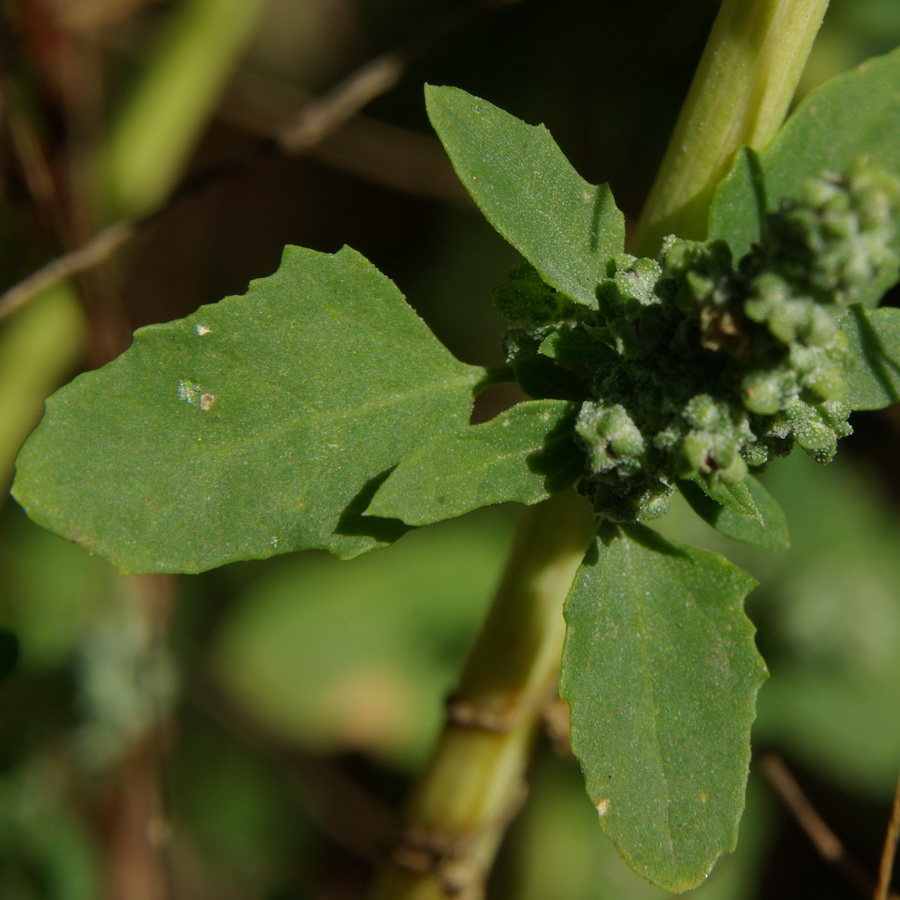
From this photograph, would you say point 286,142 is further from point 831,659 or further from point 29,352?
point 831,659

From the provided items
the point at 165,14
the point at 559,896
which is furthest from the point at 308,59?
the point at 559,896

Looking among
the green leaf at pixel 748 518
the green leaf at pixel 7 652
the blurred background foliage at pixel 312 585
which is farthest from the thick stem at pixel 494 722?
the blurred background foliage at pixel 312 585

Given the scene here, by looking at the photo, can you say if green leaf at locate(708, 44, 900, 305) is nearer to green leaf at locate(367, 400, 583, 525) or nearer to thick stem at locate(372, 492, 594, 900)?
green leaf at locate(367, 400, 583, 525)

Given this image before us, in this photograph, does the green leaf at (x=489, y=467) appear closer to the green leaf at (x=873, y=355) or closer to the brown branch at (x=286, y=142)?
the green leaf at (x=873, y=355)

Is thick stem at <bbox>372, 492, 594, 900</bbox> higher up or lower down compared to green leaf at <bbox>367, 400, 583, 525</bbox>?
lower down

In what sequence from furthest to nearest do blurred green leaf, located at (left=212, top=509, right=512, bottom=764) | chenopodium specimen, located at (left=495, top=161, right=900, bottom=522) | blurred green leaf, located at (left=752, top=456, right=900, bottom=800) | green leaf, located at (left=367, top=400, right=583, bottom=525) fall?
1. blurred green leaf, located at (left=212, top=509, right=512, bottom=764)
2. blurred green leaf, located at (left=752, top=456, right=900, bottom=800)
3. green leaf, located at (left=367, top=400, right=583, bottom=525)
4. chenopodium specimen, located at (left=495, top=161, right=900, bottom=522)

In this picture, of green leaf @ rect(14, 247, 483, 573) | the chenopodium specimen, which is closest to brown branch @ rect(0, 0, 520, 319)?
green leaf @ rect(14, 247, 483, 573)

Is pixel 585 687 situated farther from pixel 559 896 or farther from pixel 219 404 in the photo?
pixel 559 896
